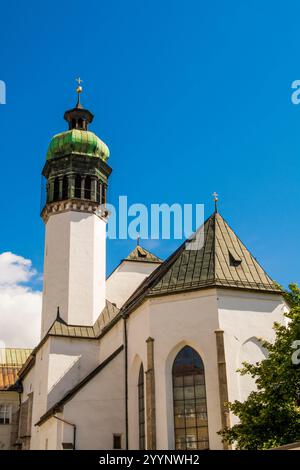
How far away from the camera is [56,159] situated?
3747cm

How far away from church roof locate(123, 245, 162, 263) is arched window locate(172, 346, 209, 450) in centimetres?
1599

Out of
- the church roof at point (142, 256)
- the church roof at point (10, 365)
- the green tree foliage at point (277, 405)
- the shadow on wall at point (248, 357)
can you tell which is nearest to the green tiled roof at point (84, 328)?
the church roof at point (142, 256)

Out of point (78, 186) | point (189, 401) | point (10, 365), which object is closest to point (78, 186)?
point (78, 186)

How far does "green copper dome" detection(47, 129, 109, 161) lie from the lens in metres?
37.4

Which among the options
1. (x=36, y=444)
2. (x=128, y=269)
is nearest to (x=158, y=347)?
(x=36, y=444)

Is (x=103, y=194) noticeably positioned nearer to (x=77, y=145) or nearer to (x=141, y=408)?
(x=77, y=145)

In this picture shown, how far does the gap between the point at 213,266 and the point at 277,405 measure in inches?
349

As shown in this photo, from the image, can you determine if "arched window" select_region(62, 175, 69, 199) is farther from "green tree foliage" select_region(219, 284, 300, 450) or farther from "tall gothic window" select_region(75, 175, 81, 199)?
"green tree foliage" select_region(219, 284, 300, 450)

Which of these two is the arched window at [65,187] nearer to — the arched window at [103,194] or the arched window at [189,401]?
the arched window at [103,194]

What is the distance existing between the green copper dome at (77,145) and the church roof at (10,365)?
18.2 meters

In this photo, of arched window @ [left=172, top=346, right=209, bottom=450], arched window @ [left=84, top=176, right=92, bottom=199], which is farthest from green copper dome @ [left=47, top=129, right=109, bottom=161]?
arched window @ [left=172, top=346, right=209, bottom=450]

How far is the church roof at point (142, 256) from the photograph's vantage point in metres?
40.4
